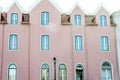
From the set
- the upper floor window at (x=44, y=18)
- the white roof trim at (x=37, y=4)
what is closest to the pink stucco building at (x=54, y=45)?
the upper floor window at (x=44, y=18)

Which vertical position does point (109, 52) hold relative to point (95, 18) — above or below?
below

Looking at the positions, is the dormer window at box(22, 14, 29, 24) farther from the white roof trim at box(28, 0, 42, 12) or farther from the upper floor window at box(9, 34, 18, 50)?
the upper floor window at box(9, 34, 18, 50)

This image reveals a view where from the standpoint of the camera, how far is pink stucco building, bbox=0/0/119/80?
3762 cm

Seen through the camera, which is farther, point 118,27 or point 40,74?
point 118,27

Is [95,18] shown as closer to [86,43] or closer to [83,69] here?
[86,43]

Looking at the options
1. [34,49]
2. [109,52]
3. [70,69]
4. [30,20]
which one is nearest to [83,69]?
[70,69]

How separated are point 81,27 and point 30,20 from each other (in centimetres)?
690

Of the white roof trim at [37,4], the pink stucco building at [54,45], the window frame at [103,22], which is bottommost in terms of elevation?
the pink stucco building at [54,45]

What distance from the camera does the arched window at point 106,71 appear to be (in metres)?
38.5

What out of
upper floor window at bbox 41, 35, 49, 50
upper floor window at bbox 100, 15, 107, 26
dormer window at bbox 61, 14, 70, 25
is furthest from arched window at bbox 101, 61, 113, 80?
upper floor window at bbox 41, 35, 49, 50

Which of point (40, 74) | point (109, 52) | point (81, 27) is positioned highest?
point (81, 27)

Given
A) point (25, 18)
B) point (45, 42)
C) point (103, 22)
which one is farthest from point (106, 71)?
point (25, 18)

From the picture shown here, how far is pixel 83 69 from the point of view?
126ft

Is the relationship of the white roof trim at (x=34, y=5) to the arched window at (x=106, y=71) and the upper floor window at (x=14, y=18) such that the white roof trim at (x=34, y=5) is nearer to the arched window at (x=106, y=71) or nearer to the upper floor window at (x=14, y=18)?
the upper floor window at (x=14, y=18)
